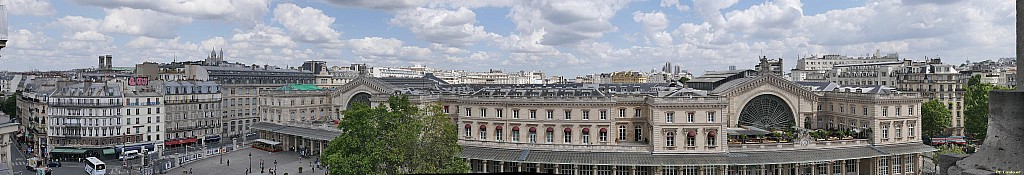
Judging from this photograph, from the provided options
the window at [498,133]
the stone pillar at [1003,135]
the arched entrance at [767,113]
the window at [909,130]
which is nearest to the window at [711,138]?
the arched entrance at [767,113]

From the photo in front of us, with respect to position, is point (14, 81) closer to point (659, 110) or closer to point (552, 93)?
point (552, 93)

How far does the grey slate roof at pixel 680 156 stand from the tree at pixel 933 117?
26.1 metres

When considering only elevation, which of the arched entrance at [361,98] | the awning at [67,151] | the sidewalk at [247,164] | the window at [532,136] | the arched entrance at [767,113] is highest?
the arched entrance at [361,98]

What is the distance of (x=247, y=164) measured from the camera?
6806 centimetres

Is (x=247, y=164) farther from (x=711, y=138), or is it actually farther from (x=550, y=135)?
(x=711, y=138)

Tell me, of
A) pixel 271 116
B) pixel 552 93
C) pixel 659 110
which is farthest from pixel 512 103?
pixel 271 116

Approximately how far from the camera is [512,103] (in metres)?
57.7

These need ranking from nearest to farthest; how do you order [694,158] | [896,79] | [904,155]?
1. [694,158]
2. [904,155]
3. [896,79]

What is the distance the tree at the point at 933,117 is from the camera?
77125mm

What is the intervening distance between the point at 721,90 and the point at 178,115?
62.8m

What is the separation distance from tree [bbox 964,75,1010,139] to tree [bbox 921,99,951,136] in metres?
2.24

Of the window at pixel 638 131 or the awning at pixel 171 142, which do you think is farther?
the awning at pixel 171 142

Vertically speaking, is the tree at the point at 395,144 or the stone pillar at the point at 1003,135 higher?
the stone pillar at the point at 1003,135

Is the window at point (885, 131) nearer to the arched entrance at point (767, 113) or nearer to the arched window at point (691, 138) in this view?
the arched entrance at point (767, 113)
